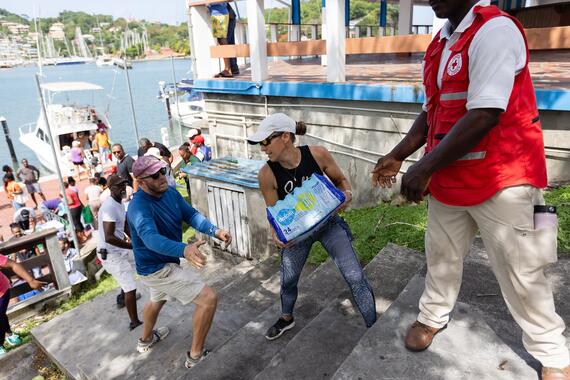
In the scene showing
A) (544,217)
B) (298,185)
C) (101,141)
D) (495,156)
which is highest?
(495,156)

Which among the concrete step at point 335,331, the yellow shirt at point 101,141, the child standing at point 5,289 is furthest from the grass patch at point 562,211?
the yellow shirt at point 101,141

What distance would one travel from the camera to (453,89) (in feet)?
5.63

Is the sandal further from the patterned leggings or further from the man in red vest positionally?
the man in red vest

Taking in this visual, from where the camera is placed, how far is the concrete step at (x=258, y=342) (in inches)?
114

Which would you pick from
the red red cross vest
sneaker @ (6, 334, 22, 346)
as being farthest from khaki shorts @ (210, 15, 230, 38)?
the red red cross vest

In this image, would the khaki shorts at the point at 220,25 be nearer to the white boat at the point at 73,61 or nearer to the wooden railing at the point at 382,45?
the wooden railing at the point at 382,45

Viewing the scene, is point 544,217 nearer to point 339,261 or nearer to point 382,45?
point 339,261

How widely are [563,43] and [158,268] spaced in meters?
4.73

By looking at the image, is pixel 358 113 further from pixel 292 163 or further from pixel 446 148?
pixel 446 148

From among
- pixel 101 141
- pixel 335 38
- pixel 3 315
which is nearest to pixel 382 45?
pixel 335 38

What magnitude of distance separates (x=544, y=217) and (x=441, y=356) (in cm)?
91

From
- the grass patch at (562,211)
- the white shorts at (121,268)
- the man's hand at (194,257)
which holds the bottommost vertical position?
the white shorts at (121,268)

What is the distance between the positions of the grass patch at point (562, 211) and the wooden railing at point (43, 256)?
6.35 m

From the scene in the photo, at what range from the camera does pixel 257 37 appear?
6430mm
